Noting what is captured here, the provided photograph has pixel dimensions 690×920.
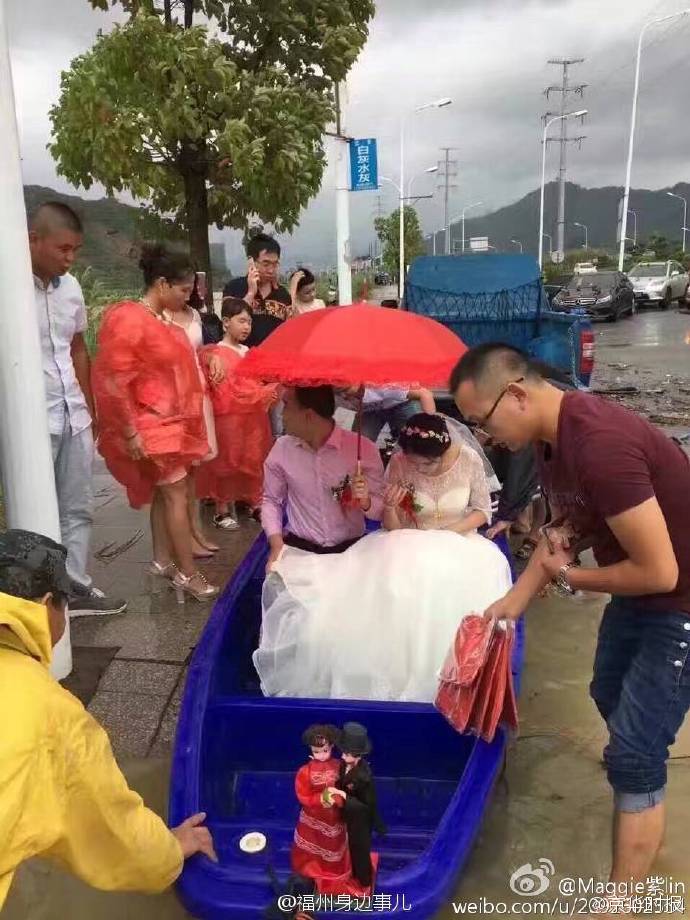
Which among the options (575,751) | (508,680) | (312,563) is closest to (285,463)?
(312,563)

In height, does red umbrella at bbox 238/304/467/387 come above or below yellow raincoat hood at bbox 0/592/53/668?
above

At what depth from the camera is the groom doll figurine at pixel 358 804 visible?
1.78 metres

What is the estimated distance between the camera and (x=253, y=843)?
2035 millimetres

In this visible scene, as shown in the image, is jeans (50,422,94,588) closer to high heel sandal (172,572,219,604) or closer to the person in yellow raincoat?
high heel sandal (172,572,219,604)

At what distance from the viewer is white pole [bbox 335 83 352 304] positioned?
9.98 metres

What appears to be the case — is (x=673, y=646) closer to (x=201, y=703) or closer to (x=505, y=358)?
(x=505, y=358)

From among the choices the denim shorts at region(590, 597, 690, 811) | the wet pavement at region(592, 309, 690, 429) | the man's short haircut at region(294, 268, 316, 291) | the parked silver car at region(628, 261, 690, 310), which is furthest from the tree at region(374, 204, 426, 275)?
the denim shorts at region(590, 597, 690, 811)

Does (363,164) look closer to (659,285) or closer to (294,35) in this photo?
(294,35)

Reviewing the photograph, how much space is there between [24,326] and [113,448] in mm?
982

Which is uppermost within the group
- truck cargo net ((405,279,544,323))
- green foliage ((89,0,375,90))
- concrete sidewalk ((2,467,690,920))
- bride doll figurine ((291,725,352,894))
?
green foliage ((89,0,375,90))

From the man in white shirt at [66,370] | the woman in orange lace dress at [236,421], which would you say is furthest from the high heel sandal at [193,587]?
the woman in orange lace dress at [236,421]

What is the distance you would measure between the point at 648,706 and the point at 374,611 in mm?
1091

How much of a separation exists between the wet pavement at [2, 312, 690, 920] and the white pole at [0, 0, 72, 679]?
456 millimetres

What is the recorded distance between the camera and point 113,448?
3760 millimetres
